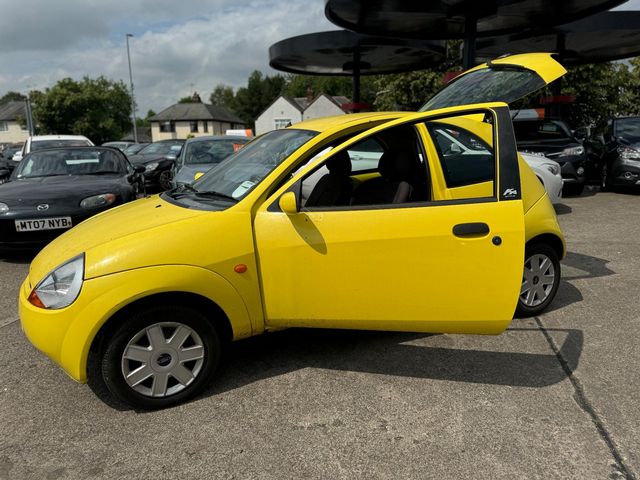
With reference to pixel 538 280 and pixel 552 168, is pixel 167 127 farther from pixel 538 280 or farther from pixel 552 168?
pixel 538 280

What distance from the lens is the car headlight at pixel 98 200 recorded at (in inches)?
240

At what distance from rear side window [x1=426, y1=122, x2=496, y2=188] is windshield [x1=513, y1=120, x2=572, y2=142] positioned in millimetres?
7562

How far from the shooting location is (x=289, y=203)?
2.86 meters

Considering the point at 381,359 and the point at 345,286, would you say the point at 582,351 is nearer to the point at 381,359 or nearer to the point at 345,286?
the point at 381,359

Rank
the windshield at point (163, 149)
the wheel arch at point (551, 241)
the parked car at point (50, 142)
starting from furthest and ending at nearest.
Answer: the windshield at point (163, 149)
the parked car at point (50, 142)
the wheel arch at point (551, 241)

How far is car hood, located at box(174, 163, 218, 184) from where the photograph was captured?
8.22 m

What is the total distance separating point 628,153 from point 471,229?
9.58 m

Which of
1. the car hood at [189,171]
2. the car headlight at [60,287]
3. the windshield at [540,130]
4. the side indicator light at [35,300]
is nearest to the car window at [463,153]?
the car headlight at [60,287]

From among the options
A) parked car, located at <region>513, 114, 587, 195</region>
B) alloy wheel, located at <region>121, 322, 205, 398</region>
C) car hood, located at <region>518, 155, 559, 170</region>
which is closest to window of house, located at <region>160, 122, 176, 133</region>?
parked car, located at <region>513, 114, 587, 195</region>

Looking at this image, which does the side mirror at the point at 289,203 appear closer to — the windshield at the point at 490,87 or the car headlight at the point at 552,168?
the windshield at the point at 490,87

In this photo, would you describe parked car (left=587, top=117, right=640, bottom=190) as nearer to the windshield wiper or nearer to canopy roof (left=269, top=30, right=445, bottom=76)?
canopy roof (left=269, top=30, right=445, bottom=76)

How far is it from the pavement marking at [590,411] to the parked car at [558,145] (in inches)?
282

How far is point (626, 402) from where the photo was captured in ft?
9.64

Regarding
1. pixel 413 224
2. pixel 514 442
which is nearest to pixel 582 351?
pixel 514 442
